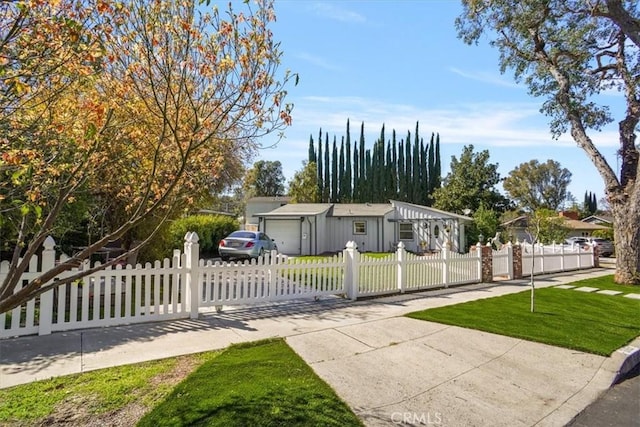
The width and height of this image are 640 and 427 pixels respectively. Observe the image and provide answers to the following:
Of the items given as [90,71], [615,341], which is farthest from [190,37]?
[615,341]

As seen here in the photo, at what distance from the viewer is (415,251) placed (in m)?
23.9

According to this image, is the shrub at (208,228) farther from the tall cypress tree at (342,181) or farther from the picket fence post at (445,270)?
the tall cypress tree at (342,181)

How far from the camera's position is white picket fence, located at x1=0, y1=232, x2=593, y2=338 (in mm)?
5238

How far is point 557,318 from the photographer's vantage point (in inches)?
274

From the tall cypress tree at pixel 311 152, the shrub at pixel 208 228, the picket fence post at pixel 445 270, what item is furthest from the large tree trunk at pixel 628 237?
the tall cypress tree at pixel 311 152

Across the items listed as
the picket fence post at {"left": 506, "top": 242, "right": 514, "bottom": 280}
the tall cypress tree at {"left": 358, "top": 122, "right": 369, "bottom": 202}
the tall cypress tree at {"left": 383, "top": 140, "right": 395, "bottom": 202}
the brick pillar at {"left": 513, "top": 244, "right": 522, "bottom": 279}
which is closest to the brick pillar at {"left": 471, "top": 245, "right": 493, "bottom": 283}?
the picket fence post at {"left": 506, "top": 242, "right": 514, "bottom": 280}

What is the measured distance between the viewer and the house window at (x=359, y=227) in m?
24.2

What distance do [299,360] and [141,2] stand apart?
3.90m

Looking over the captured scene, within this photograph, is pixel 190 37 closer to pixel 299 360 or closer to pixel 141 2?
pixel 141 2

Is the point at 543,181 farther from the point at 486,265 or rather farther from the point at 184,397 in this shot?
the point at 184,397

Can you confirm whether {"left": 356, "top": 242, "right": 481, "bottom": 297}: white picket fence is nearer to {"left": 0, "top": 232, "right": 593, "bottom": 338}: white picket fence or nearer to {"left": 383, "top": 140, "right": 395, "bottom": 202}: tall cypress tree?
{"left": 0, "top": 232, "right": 593, "bottom": 338}: white picket fence

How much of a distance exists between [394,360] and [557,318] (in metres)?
4.27

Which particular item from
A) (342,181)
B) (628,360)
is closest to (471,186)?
(342,181)

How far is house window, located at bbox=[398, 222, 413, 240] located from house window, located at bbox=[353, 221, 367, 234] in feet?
8.02
